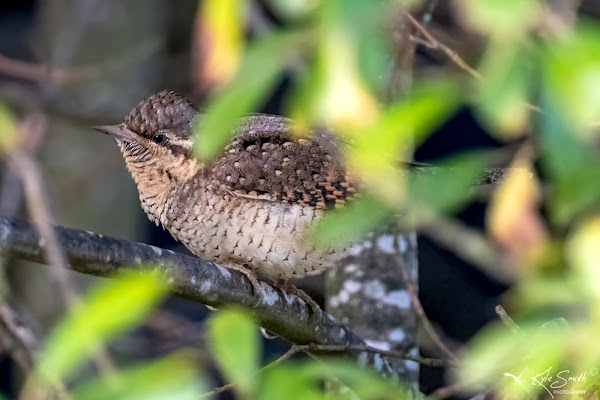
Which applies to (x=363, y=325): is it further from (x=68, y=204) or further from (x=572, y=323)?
(x=68, y=204)

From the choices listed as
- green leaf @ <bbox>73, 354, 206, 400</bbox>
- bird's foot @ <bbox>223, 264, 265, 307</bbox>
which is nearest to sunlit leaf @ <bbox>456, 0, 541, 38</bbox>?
green leaf @ <bbox>73, 354, 206, 400</bbox>

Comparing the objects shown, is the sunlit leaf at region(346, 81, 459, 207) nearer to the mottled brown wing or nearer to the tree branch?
the tree branch

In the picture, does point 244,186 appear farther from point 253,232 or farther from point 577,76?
point 577,76

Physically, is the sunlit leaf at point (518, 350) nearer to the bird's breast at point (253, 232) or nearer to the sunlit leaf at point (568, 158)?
the sunlit leaf at point (568, 158)

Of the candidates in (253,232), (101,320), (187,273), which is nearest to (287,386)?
(101,320)

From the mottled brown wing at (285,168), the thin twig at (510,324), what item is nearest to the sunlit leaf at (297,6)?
the thin twig at (510,324)

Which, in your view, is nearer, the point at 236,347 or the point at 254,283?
the point at 236,347
